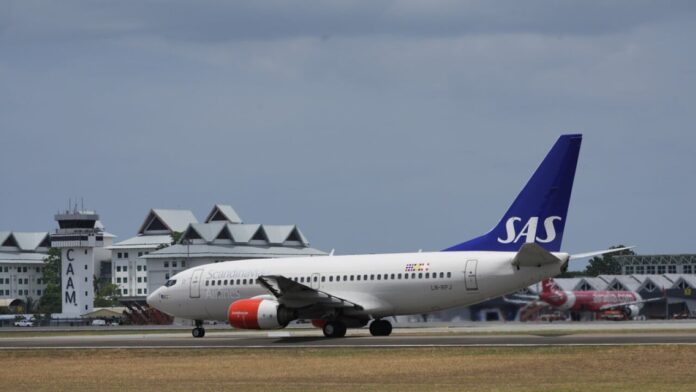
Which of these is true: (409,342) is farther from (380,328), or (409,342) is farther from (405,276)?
(380,328)

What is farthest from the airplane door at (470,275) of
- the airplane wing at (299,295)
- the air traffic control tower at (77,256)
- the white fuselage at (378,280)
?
the air traffic control tower at (77,256)

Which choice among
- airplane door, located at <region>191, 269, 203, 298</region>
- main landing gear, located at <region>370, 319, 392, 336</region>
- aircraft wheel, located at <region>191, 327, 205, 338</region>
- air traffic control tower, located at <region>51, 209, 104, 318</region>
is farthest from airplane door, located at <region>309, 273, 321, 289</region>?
air traffic control tower, located at <region>51, 209, 104, 318</region>

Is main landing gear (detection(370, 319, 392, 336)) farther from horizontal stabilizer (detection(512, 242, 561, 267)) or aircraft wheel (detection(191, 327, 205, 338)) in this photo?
aircraft wheel (detection(191, 327, 205, 338))

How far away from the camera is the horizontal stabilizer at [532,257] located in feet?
159

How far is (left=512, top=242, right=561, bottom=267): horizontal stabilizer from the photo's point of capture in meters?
48.6

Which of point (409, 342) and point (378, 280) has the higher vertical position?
point (378, 280)

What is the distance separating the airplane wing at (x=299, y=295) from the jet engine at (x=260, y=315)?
0.42m

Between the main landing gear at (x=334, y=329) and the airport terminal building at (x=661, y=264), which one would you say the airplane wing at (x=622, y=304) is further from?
the main landing gear at (x=334, y=329)

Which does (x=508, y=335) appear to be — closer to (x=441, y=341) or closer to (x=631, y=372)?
(x=441, y=341)

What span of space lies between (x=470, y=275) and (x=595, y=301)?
57673 mm

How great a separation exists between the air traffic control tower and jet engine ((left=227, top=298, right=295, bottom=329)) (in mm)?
129267

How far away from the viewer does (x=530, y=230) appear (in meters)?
50.9

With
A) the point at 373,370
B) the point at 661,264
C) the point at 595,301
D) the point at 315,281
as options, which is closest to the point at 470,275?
the point at 315,281

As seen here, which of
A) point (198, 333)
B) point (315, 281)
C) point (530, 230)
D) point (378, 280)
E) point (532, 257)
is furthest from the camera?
point (198, 333)
